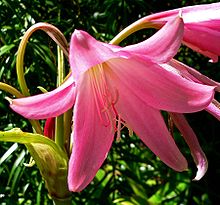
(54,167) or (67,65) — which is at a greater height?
(54,167)

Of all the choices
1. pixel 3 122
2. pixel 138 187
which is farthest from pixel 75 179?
pixel 138 187

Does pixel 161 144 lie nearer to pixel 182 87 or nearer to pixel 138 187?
pixel 182 87

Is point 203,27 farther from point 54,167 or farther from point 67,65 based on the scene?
point 67,65

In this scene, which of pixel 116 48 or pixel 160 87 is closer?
pixel 116 48

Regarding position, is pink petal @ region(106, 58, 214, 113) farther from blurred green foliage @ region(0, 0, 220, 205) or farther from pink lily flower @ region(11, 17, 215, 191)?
blurred green foliage @ region(0, 0, 220, 205)

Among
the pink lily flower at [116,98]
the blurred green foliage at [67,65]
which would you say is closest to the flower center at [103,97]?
the pink lily flower at [116,98]

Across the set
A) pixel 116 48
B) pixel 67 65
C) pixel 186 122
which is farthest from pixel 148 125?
pixel 67 65

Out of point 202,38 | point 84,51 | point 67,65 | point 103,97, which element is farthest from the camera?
point 67,65

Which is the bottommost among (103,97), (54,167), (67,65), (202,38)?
(67,65)

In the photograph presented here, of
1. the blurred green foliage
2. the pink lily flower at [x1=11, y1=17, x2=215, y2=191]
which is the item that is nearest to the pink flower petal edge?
the pink lily flower at [x1=11, y1=17, x2=215, y2=191]
